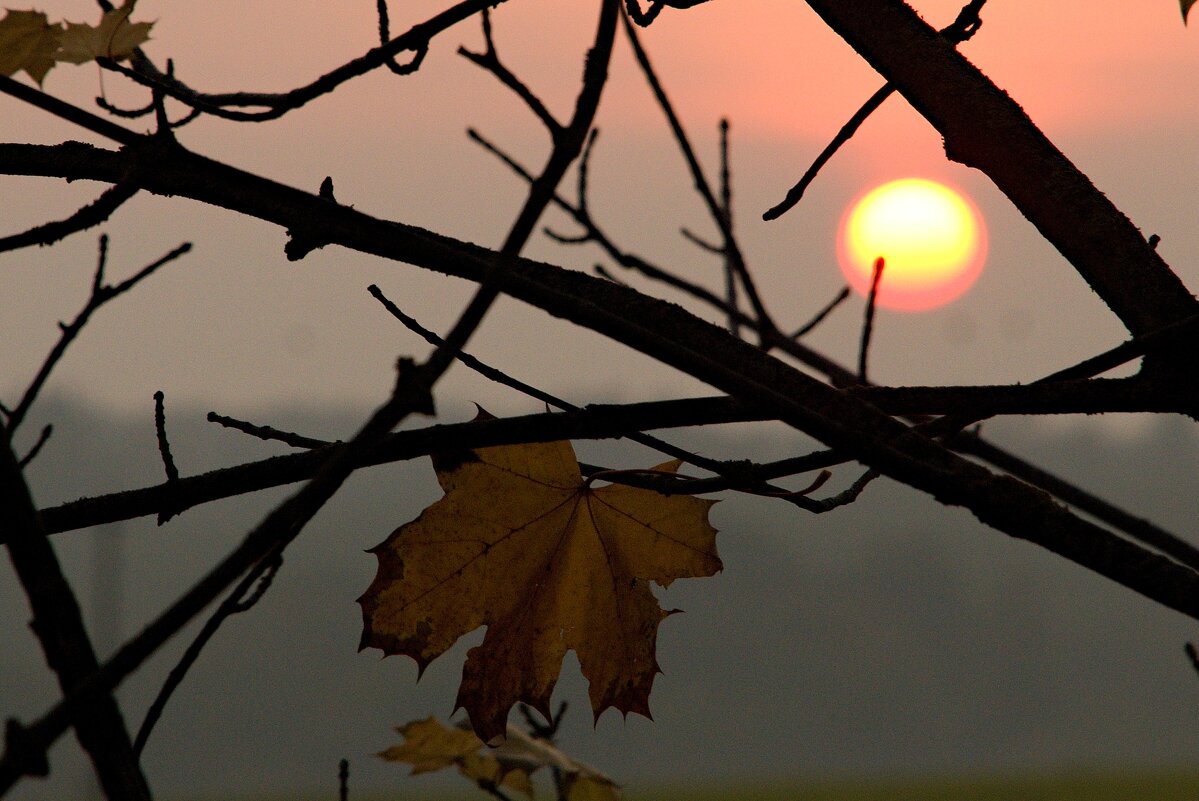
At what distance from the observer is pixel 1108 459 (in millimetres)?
77938

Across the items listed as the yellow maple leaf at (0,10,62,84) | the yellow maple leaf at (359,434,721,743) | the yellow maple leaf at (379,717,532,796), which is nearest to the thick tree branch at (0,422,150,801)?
the yellow maple leaf at (359,434,721,743)

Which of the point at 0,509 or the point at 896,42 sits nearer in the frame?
the point at 0,509

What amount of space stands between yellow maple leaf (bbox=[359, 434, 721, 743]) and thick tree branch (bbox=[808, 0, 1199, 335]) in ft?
1.64

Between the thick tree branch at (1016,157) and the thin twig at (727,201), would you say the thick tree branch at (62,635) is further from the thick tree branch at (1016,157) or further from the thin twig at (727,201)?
the thin twig at (727,201)

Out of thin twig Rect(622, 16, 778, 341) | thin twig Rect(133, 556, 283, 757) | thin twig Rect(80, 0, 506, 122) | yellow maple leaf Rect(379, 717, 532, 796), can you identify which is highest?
thin twig Rect(622, 16, 778, 341)

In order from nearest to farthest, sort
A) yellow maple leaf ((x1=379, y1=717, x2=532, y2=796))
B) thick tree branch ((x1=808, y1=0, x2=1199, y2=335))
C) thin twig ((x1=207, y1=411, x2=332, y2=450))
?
thick tree branch ((x1=808, y1=0, x2=1199, y2=335)) < thin twig ((x1=207, y1=411, x2=332, y2=450)) < yellow maple leaf ((x1=379, y1=717, x2=532, y2=796))

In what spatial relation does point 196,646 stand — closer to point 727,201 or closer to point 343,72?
point 343,72

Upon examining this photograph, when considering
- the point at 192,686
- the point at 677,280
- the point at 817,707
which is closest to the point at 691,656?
the point at 817,707

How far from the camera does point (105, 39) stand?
1.41m

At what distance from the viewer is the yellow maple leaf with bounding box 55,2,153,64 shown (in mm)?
1399

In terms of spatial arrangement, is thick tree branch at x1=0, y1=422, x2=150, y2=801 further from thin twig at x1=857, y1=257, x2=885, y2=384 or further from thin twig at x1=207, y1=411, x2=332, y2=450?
thin twig at x1=857, y1=257, x2=885, y2=384

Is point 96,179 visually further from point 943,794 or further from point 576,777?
point 943,794

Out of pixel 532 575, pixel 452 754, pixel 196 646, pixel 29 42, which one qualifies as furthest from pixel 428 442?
pixel 452 754

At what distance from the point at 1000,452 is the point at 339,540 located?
7132 centimetres
